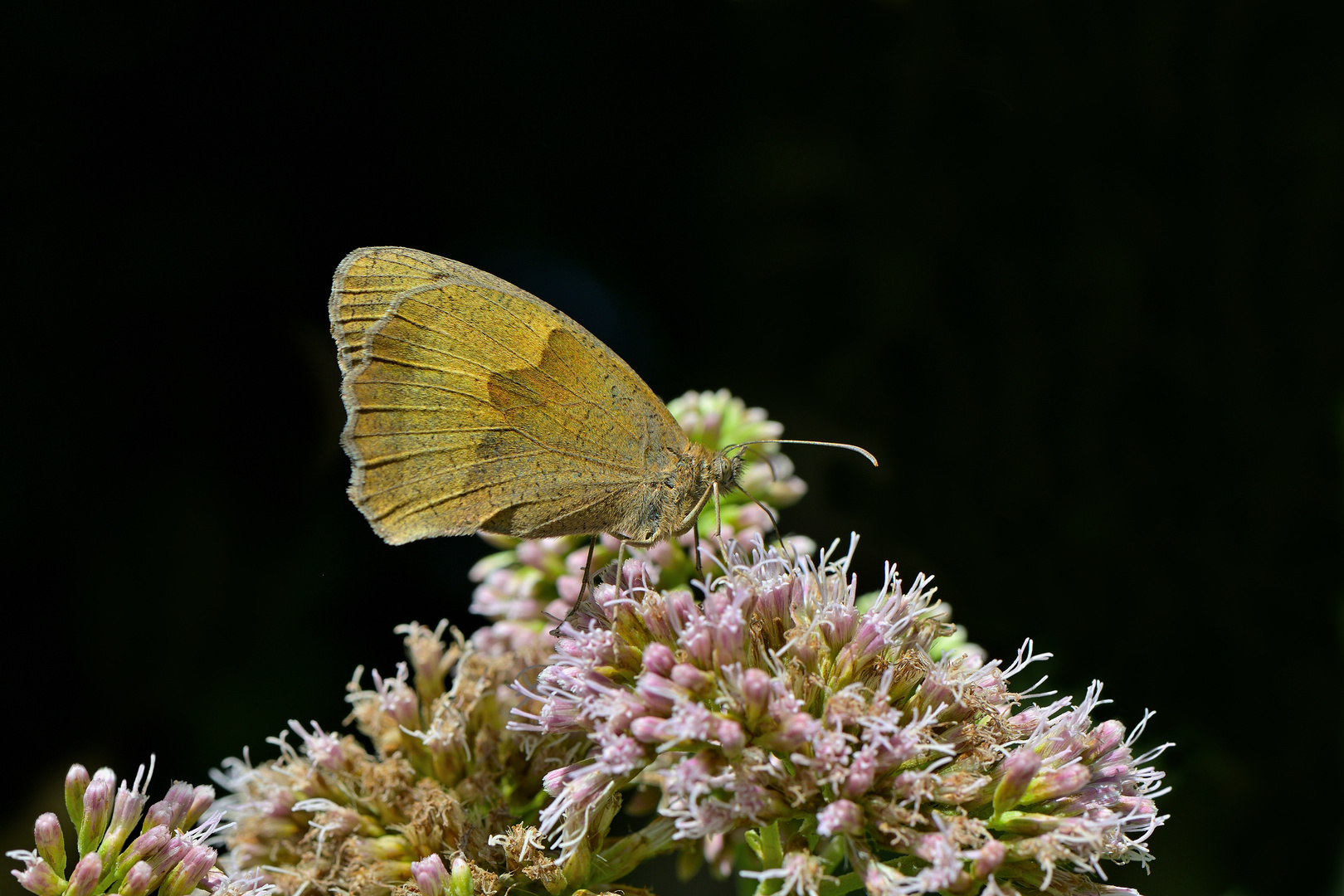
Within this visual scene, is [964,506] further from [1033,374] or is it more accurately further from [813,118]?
[813,118]

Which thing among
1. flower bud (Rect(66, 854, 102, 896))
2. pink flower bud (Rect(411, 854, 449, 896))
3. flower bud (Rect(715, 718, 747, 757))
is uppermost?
flower bud (Rect(715, 718, 747, 757))

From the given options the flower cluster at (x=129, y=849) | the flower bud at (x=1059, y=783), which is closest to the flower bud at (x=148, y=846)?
the flower cluster at (x=129, y=849)

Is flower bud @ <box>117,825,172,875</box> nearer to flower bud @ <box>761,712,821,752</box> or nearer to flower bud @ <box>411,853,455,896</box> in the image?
flower bud @ <box>411,853,455,896</box>

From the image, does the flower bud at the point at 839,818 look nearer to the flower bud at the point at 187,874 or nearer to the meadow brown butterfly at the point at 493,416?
the meadow brown butterfly at the point at 493,416

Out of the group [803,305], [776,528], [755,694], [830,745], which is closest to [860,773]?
[830,745]

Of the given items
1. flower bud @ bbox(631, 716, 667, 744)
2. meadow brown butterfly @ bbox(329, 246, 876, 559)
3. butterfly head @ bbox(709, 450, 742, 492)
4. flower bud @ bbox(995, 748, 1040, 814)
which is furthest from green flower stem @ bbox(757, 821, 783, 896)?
butterfly head @ bbox(709, 450, 742, 492)

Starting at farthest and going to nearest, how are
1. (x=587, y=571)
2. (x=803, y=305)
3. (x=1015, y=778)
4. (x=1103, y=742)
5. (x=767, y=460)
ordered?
Answer: (x=803, y=305) → (x=767, y=460) → (x=587, y=571) → (x=1103, y=742) → (x=1015, y=778)

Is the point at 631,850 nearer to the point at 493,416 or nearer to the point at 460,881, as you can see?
the point at 460,881
